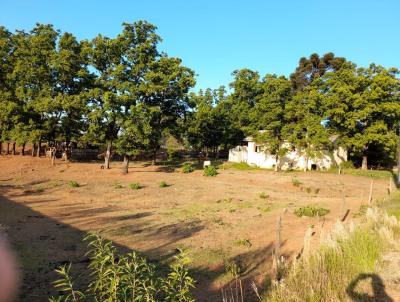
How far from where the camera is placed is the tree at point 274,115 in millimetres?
43188

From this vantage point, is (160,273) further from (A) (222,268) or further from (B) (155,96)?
(B) (155,96)

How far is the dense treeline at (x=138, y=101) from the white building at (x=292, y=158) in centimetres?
151

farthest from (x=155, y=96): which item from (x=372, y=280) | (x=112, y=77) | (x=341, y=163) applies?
(x=372, y=280)

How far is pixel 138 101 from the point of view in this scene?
120ft

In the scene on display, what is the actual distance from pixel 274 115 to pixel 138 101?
17107 millimetres

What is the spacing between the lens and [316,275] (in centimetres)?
771

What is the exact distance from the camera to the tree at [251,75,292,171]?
4319cm

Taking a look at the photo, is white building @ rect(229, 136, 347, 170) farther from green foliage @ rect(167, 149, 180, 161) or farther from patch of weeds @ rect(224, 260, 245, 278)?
patch of weeds @ rect(224, 260, 245, 278)

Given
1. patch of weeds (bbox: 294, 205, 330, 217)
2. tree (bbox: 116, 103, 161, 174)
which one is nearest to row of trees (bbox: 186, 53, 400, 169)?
tree (bbox: 116, 103, 161, 174)

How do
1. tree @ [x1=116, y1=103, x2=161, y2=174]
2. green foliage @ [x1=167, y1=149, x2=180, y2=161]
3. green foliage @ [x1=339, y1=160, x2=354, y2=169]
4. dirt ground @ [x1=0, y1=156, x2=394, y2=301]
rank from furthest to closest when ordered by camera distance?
green foliage @ [x1=167, y1=149, x2=180, y2=161] → green foliage @ [x1=339, y1=160, x2=354, y2=169] → tree @ [x1=116, y1=103, x2=161, y2=174] → dirt ground @ [x1=0, y1=156, x2=394, y2=301]

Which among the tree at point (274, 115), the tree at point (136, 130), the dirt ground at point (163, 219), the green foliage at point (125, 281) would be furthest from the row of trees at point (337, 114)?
the green foliage at point (125, 281)

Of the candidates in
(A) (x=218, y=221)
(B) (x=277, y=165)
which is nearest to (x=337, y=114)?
(B) (x=277, y=165)

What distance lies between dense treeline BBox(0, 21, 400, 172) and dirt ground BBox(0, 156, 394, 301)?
7.08 m

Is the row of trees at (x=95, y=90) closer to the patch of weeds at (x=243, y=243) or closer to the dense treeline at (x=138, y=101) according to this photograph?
the dense treeline at (x=138, y=101)
